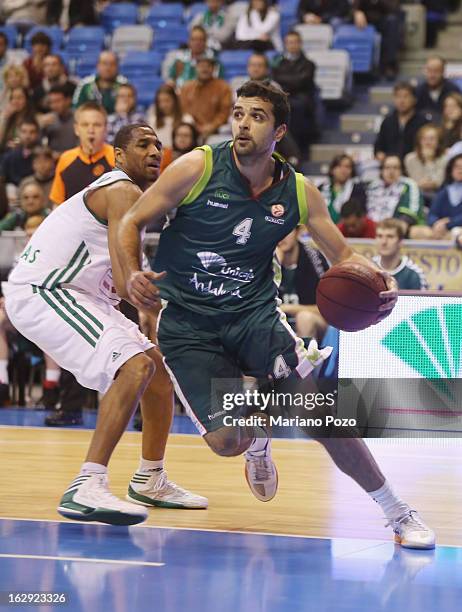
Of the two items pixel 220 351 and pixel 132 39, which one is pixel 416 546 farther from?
pixel 132 39

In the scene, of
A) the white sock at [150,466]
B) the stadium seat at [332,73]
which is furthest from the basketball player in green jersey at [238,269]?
the stadium seat at [332,73]

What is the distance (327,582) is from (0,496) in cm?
239

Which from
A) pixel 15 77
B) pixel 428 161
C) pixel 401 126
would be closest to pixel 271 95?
pixel 428 161

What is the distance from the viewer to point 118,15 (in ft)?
56.1

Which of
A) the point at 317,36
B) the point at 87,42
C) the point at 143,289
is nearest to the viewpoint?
the point at 143,289

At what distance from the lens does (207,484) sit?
6828mm

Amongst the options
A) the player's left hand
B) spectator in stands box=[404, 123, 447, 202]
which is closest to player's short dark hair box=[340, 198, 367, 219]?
spectator in stands box=[404, 123, 447, 202]

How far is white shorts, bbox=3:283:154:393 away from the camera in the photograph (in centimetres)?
545

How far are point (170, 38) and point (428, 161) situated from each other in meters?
5.55

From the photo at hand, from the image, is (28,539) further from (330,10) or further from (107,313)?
(330,10)

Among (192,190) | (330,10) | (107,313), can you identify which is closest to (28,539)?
(107,313)

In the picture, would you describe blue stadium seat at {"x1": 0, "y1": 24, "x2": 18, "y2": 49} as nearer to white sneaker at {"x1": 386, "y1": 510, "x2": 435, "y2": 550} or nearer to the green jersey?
the green jersey

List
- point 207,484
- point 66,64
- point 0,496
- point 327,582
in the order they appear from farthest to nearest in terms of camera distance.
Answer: point 66,64 < point 207,484 < point 0,496 < point 327,582

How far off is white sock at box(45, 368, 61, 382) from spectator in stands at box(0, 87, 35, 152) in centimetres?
485
